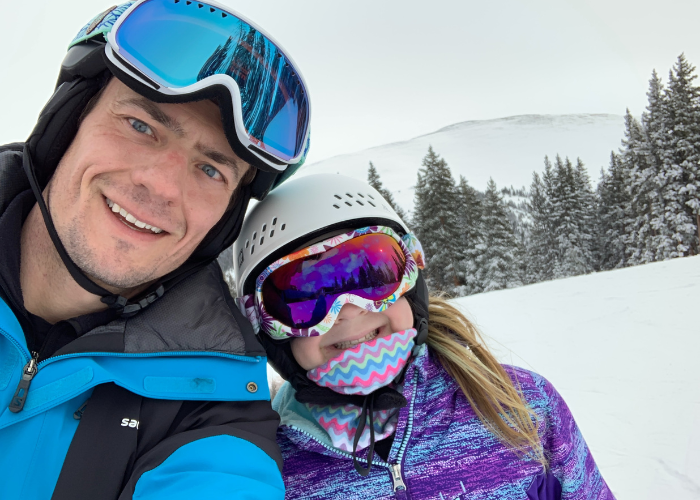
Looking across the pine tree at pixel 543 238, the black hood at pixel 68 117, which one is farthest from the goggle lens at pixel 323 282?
the pine tree at pixel 543 238

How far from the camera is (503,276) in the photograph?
95.1ft

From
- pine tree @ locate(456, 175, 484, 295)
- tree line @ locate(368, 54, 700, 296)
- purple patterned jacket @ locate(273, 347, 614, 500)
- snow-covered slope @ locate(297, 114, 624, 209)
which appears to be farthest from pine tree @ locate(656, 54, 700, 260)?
snow-covered slope @ locate(297, 114, 624, 209)

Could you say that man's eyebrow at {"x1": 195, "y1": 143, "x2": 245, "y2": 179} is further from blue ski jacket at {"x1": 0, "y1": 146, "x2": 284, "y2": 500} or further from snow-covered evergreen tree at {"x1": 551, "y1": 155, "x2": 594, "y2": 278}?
snow-covered evergreen tree at {"x1": 551, "y1": 155, "x2": 594, "y2": 278}

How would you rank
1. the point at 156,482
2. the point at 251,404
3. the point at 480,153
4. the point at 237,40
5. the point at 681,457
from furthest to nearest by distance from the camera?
the point at 480,153 → the point at 681,457 → the point at 237,40 → the point at 251,404 → the point at 156,482

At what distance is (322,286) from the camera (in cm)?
212

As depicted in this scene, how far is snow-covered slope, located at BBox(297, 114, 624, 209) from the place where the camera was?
4503 inches

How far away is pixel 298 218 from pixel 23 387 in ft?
4.16

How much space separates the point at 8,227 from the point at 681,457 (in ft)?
18.7

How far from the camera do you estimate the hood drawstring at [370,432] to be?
1723 mm

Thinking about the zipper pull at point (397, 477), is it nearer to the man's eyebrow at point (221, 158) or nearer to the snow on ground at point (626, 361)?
the snow on ground at point (626, 361)

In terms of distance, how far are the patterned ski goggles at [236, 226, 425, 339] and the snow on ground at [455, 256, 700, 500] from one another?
0.71 m

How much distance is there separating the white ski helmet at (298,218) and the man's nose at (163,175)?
Result: 20.1 inches

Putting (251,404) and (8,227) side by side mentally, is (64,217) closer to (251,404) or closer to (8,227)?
(8,227)

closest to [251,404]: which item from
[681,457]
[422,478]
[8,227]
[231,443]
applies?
[231,443]
